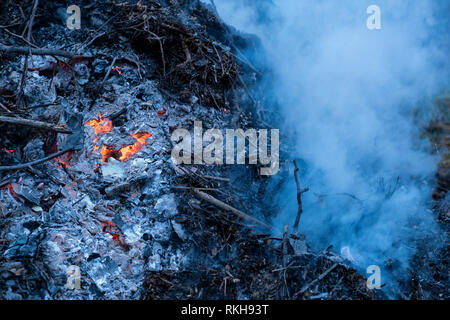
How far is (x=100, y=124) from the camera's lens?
3.63 meters

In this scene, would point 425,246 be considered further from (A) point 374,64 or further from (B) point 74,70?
(B) point 74,70

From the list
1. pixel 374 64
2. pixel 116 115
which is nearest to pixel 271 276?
pixel 116 115

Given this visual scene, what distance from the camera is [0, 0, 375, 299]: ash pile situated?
289 cm

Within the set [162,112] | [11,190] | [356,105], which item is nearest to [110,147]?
[162,112]

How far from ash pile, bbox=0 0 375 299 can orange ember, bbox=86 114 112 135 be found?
0.01m

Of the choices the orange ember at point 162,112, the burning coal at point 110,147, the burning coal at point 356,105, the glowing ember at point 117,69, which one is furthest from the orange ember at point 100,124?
the burning coal at point 356,105

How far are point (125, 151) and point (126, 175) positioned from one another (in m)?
0.32

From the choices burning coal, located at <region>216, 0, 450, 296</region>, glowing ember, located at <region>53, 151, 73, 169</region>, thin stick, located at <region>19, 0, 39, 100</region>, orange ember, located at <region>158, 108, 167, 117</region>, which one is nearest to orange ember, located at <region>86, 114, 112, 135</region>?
glowing ember, located at <region>53, 151, 73, 169</region>

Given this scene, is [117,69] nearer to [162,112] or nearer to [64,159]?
[162,112]

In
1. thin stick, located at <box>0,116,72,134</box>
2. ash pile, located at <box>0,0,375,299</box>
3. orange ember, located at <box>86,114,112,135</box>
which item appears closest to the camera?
ash pile, located at <box>0,0,375,299</box>

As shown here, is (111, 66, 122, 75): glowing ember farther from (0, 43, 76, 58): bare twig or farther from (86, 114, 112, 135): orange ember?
(86, 114, 112, 135): orange ember

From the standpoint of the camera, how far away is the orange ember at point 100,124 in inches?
142

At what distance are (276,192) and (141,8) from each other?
3.13 metres

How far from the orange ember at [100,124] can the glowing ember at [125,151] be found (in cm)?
24
